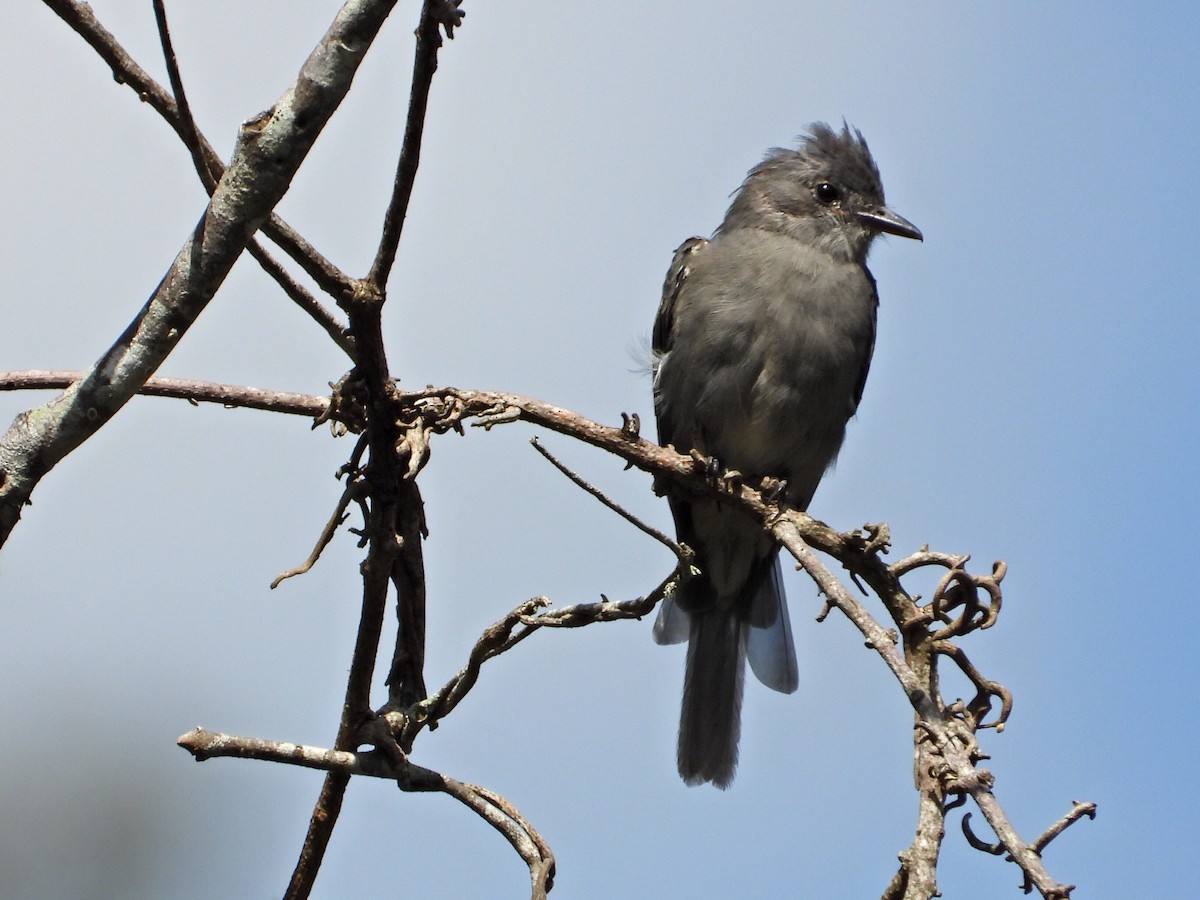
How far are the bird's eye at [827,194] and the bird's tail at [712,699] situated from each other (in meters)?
2.03

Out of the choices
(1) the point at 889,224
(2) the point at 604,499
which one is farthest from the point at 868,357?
(2) the point at 604,499

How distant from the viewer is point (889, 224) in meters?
6.28

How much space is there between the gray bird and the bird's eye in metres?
0.15

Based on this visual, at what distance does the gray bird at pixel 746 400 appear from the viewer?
17.6 ft

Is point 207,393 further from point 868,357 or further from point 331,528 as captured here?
point 868,357

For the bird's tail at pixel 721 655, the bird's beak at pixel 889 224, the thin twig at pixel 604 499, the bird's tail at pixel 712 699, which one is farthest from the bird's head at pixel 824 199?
the thin twig at pixel 604 499

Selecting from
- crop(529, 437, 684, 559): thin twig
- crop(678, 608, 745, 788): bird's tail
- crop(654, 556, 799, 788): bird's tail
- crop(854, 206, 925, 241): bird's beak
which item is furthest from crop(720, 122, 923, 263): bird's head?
crop(529, 437, 684, 559): thin twig

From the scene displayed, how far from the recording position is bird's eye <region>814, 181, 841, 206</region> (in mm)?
6328

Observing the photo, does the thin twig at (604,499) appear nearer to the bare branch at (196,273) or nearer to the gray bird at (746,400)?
the bare branch at (196,273)

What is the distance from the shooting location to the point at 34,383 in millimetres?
2584

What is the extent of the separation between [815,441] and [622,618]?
3.19m

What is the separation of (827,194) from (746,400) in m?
1.47

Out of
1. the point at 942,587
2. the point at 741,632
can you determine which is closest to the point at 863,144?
the point at 741,632

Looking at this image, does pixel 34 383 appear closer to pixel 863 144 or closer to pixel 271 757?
pixel 271 757
